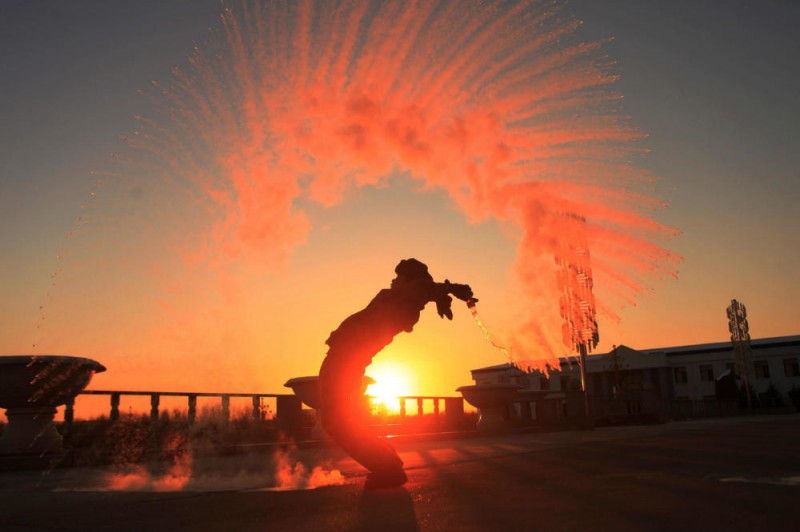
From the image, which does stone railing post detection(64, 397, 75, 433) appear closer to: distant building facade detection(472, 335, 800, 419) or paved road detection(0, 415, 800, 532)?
paved road detection(0, 415, 800, 532)

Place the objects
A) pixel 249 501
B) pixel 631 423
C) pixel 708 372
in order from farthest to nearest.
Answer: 1. pixel 708 372
2. pixel 631 423
3. pixel 249 501

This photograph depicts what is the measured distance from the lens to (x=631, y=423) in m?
29.2

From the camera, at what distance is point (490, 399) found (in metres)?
20.8

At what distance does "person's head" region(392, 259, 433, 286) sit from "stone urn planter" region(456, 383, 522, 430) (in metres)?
15.3

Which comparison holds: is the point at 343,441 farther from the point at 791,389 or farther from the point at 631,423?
the point at 791,389

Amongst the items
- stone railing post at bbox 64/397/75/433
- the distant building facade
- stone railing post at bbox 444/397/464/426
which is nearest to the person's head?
stone railing post at bbox 64/397/75/433

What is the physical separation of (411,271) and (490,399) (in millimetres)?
15833

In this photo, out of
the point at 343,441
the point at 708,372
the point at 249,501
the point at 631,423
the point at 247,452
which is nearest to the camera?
the point at 249,501

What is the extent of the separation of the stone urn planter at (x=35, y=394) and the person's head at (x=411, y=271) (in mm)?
7763

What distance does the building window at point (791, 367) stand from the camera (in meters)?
62.2

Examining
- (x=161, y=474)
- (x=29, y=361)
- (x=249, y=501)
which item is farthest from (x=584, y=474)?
(x=29, y=361)

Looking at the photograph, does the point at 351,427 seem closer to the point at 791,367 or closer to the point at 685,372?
the point at 791,367

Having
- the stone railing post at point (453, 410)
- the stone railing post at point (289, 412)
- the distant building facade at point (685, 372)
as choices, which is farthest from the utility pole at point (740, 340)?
the stone railing post at point (289, 412)

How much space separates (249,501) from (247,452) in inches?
316
